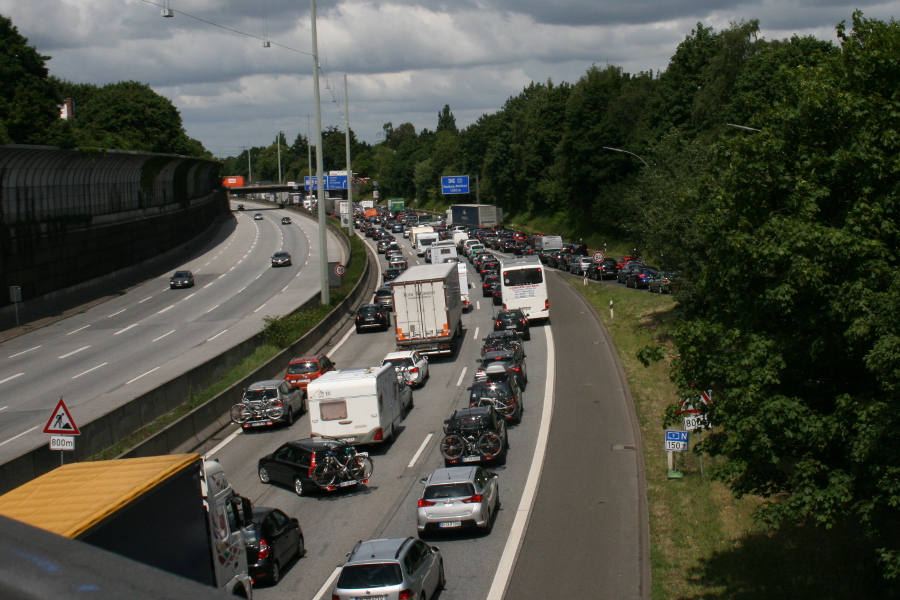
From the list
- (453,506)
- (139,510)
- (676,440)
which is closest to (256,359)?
(453,506)

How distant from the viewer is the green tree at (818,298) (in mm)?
11914

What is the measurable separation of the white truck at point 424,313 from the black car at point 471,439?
15560mm

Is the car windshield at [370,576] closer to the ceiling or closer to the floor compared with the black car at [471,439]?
closer to the ceiling

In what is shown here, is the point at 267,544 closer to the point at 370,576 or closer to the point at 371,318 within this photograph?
the point at 370,576

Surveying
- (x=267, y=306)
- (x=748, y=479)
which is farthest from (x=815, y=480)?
(x=267, y=306)

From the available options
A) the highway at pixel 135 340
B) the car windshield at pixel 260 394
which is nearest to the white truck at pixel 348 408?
the car windshield at pixel 260 394

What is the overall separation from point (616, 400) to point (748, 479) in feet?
59.6

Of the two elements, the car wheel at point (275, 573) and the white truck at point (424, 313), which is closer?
the car wheel at point (275, 573)

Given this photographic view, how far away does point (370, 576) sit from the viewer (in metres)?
13.3

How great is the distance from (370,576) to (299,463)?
30.4ft

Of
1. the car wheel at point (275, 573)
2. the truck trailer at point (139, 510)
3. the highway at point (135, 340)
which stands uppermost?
the truck trailer at point (139, 510)

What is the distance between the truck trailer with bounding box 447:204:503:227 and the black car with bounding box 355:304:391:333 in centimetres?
6534

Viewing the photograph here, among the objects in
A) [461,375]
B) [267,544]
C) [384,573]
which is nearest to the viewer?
[384,573]

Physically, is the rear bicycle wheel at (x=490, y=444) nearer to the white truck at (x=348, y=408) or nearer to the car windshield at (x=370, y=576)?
the white truck at (x=348, y=408)
